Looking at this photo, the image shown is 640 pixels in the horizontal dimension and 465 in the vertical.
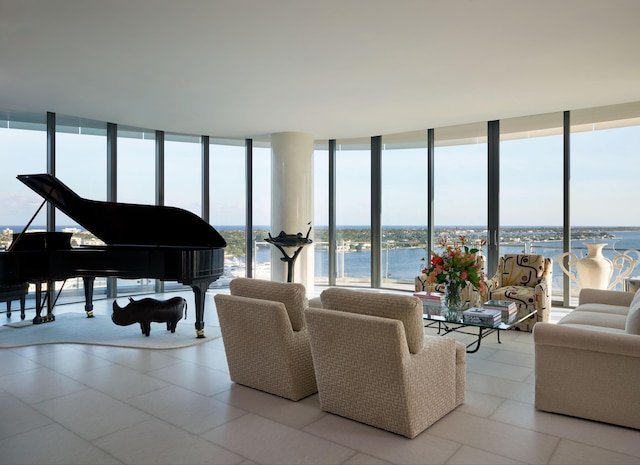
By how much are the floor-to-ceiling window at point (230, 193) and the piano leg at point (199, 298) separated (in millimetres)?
3717

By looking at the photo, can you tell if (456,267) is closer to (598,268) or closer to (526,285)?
(526,285)

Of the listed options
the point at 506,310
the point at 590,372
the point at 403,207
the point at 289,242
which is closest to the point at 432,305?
the point at 506,310

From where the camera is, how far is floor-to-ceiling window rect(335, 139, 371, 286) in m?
8.36

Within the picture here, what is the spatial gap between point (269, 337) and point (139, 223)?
3069 mm

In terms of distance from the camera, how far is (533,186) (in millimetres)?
6801

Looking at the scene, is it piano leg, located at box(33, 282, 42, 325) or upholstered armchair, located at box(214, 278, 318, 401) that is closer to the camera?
upholstered armchair, located at box(214, 278, 318, 401)

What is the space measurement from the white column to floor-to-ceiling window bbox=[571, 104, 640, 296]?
13.7 ft

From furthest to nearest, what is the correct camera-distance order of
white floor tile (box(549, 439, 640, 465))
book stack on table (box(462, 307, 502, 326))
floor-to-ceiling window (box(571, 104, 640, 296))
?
floor-to-ceiling window (box(571, 104, 640, 296)) < book stack on table (box(462, 307, 502, 326)) < white floor tile (box(549, 439, 640, 465))

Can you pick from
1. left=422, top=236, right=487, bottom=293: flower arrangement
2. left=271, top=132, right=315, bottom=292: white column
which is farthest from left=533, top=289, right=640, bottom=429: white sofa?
left=271, top=132, right=315, bottom=292: white column

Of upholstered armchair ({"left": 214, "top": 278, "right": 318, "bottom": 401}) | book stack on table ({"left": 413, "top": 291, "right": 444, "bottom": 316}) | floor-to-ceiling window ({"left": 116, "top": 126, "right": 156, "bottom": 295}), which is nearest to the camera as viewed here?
upholstered armchair ({"left": 214, "top": 278, "right": 318, "bottom": 401})

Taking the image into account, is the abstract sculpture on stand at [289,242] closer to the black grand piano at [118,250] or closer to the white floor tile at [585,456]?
the black grand piano at [118,250]

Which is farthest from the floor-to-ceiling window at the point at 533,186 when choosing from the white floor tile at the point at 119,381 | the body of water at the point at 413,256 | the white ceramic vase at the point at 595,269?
the white floor tile at the point at 119,381

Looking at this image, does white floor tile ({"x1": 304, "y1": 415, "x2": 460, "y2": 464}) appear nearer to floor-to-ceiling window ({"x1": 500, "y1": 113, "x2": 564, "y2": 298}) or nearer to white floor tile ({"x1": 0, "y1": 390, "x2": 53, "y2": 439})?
white floor tile ({"x1": 0, "y1": 390, "x2": 53, "y2": 439})

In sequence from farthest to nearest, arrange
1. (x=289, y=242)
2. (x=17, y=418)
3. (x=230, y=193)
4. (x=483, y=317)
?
(x=230, y=193) < (x=289, y=242) < (x=483, y=317) < (x=17, y=418)
